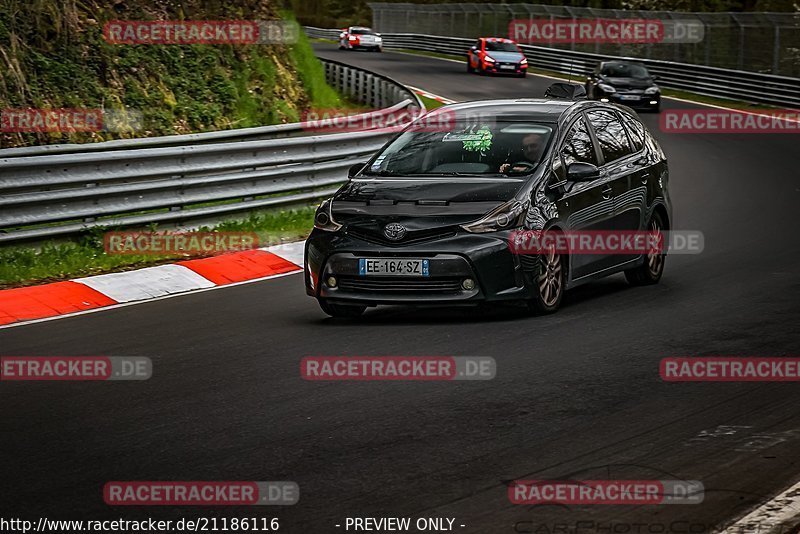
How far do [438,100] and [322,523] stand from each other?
3233 centimetres

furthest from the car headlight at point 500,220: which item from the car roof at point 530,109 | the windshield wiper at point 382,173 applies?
the car roof at point 530,109

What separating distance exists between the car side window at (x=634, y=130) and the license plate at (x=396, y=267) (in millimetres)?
3101

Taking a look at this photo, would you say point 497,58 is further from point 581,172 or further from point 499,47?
point 581,172

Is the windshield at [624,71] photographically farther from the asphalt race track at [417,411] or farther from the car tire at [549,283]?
the car tire at [549,283]

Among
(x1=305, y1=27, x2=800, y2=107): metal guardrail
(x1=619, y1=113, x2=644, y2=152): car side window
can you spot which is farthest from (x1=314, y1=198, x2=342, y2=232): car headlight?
(x1=305, y1=27, x2=800, y2=107): metal guardrail

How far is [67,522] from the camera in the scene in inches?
222

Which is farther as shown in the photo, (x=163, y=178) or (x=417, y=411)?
(x=163, y=178)

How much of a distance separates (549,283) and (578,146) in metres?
1.43

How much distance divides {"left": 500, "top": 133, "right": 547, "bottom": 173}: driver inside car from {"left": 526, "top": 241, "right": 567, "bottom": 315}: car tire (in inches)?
27.9

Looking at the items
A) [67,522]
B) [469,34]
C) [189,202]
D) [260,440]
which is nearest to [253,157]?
[189,202]

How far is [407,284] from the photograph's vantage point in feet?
33.2

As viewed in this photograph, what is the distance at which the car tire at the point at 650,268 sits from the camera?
1223 cm

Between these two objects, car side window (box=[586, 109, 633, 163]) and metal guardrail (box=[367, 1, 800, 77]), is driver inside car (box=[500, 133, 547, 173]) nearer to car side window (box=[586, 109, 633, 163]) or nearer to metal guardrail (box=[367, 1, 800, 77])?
car side window (box=[586, 109, 633, 163])

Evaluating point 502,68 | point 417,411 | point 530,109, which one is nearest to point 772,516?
point 417,411
